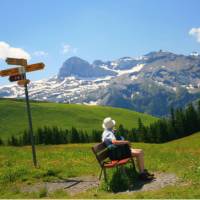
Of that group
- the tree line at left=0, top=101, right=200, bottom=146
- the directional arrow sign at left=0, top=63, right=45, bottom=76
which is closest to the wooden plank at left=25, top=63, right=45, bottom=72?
the directional arrow sign at left=0, top=63, right=45, bottom=76

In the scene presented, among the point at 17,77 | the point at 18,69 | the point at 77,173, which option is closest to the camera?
the point at 77,173

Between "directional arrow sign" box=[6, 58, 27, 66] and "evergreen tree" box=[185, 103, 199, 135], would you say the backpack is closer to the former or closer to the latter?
"directional arrow sign" box=[6, 58, 27, 66]

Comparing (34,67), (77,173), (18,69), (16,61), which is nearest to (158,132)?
(34,67)

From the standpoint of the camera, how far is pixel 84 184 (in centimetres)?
1944

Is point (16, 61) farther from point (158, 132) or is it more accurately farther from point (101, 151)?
point (158, 132)

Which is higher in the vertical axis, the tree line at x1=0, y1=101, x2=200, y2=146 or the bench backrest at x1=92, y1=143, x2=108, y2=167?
the tree line at x1=0, y1=101, x2=200, y2=146

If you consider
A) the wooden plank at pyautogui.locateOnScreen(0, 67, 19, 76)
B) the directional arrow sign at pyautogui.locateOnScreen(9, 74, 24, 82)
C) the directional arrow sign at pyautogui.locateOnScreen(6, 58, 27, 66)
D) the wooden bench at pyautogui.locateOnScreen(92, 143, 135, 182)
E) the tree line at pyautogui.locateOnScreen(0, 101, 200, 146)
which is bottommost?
the wooden bench at pyautogui.locateOnScreen(92, 143, 135, 182)

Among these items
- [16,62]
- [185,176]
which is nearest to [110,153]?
[185,176]

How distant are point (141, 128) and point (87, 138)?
2216cm

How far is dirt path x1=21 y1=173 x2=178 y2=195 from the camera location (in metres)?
16.8

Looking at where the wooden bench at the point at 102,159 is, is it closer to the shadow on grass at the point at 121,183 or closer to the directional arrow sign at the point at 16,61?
the shadow on grass at the point at 121,183

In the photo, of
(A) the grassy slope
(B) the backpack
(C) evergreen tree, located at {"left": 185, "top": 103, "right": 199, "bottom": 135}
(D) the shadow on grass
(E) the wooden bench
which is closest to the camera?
(A) the grassy slope

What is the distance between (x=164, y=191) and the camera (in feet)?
49.3

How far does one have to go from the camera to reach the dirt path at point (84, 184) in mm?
16814
